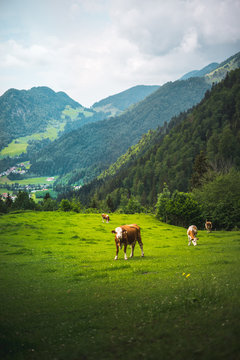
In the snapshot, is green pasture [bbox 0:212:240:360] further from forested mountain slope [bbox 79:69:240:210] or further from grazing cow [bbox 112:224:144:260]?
forested mountain slope [bbox 79:69:240:210]

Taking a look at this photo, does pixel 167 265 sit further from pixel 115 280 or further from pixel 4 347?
pixel 4 347

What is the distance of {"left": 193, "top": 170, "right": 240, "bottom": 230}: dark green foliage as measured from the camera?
51956 millimetres

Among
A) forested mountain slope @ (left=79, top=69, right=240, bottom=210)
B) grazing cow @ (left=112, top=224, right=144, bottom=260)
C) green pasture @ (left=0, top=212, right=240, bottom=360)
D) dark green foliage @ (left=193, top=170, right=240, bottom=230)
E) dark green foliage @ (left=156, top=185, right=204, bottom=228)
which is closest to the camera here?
green pasture @ (left=0, top=212, right=240, bottom=360)

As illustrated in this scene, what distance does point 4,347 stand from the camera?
22.4 feet

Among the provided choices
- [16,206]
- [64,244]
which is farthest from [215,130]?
[64,244]

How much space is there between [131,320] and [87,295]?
11.4 feet

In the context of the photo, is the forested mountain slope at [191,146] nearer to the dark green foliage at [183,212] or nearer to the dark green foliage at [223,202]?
the dark green foliage at [223,202]

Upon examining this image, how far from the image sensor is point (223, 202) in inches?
2142

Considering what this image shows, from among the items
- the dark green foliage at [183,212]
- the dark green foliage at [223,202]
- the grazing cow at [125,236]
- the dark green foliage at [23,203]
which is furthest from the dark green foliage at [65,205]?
the grazing cow at [125,236]

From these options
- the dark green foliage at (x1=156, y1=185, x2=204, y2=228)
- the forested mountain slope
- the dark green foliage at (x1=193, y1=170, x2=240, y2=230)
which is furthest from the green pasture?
the forested mountain slope

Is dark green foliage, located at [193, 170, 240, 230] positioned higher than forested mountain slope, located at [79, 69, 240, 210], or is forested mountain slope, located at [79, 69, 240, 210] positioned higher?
forested mountain slope, located at [79, 69, 240, 210]

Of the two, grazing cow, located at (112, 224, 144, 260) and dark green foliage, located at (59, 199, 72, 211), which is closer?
grazing cow, located at (112, 224, 144, 260)

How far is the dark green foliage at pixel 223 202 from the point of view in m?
52.0

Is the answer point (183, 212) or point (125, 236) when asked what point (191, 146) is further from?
point (125, 236)
